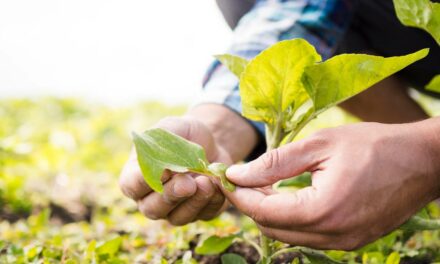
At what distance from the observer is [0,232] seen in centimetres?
190

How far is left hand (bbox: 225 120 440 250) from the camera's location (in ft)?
3.18

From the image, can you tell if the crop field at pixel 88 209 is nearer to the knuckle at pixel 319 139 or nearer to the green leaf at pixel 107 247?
the green leaf at pixel 107 247

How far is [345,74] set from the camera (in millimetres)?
1063

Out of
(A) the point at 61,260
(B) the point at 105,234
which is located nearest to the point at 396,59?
(A) the point at 61,260

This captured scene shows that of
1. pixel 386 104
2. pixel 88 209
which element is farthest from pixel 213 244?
pixel 386 104

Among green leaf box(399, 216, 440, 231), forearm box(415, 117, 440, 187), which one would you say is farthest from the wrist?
green leaf box(399, 216, 440, 231)

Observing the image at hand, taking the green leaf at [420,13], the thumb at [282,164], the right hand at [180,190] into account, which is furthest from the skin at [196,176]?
the green leaf at [420,13]

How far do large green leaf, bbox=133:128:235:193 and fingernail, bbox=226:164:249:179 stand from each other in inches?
0.6

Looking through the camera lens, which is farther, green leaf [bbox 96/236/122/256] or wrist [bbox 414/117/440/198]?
green leaf [bbox 96/236/122/256]

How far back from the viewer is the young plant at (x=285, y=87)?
3.35ft

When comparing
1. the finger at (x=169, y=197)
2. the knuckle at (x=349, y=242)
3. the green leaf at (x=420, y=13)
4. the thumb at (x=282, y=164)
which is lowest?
the knuckle at (x=349, y=242)

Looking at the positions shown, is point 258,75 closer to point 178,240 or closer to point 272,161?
point 272,161

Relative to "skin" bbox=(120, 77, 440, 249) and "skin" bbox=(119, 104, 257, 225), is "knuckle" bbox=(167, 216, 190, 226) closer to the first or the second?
"skin" bbox=(119, 104, 257, 225)

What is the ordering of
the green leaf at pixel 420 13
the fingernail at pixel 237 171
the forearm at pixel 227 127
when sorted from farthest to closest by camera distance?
the forearm at pixel 227 127, the green leaf at pixel 420 13, the fingernail at pixel 237 171
